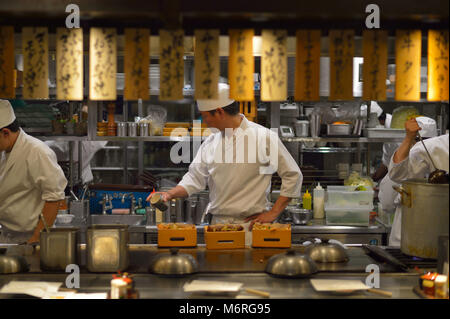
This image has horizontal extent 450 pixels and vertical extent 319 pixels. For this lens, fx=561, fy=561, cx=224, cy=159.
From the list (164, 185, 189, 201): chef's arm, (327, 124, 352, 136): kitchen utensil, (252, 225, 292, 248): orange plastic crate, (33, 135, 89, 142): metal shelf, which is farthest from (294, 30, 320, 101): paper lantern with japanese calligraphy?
(33, 135, 89, 142): metal shelf

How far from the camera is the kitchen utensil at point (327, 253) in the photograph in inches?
109

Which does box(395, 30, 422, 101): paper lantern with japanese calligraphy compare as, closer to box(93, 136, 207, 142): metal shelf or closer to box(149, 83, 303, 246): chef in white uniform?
box(149, 83, 303, 246): chef in white uniform

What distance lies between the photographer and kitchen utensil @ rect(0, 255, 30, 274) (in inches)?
101

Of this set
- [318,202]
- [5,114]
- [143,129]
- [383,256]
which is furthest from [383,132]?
[5,114]

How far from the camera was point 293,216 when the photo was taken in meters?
4.85

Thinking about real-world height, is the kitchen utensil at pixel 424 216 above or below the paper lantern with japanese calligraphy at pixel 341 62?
below

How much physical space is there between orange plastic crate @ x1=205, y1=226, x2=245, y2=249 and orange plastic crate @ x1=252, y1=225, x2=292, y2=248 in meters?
0.07

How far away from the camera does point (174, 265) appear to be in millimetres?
2537

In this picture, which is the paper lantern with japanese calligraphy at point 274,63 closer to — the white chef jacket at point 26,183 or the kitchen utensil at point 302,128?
the white chef jacket at point 26,183

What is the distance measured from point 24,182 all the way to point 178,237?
1265mm

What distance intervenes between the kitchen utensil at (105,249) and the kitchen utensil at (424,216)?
4.38 ft

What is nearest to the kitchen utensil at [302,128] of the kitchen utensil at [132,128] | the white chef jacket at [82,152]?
the kitchen utensil at [132,128]
